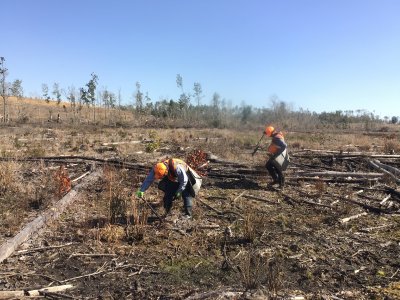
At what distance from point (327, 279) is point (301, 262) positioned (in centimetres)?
59

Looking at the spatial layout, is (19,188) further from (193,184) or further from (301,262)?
(301,262)

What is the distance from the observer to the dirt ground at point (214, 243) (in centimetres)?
496

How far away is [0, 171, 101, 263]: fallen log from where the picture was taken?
225 inches

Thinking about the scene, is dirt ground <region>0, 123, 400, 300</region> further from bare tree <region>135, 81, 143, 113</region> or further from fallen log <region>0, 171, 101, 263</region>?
bare tree <region>135, 81, 143, 113</region>

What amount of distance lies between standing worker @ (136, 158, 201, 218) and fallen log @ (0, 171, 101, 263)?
1578 mm

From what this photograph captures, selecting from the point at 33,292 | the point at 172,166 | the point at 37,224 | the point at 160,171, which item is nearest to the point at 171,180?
the point at 172,166

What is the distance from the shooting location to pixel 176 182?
25.3 ft

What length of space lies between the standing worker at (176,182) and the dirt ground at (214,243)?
306 millimetres

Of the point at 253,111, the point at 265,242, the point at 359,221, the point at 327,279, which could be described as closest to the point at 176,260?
the point at 265,242

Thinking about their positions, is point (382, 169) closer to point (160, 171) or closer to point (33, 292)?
point (160, 171)

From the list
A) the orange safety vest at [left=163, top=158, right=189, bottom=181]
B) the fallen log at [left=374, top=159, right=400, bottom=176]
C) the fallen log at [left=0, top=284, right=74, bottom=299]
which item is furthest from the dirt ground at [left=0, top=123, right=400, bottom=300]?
the fallen log at [left=374, top=159, right=400, bottom=176]

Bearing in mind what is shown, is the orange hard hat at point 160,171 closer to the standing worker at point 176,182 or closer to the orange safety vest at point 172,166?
the standing worker at point 176,182

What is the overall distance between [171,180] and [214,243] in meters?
1.74

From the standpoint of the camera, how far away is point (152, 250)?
244 inches
